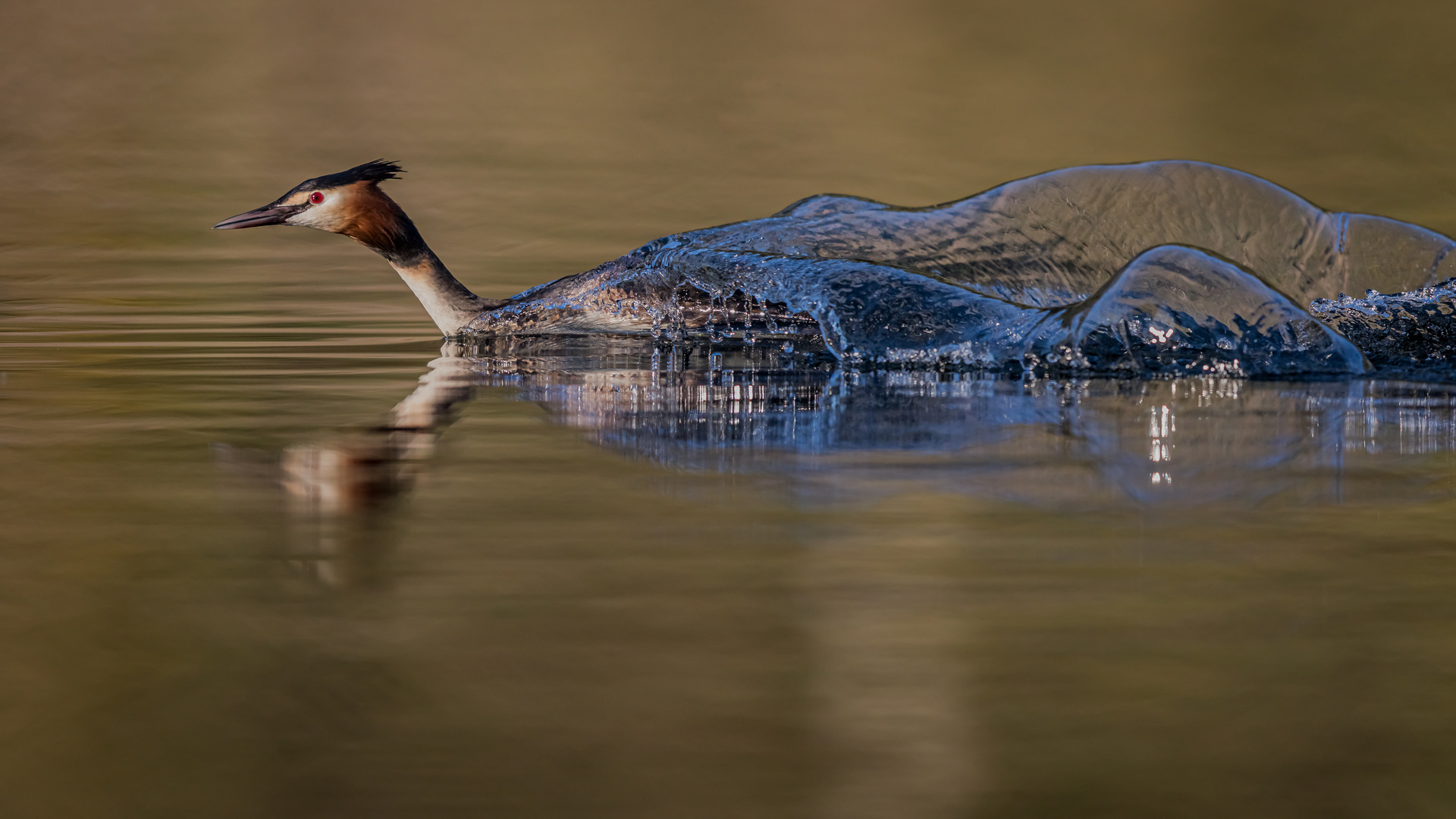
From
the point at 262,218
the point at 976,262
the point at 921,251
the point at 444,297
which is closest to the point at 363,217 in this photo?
the point at 262,218

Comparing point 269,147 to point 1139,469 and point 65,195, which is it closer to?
point 65,195

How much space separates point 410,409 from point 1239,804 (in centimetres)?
333

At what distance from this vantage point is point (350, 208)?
773 centimetres

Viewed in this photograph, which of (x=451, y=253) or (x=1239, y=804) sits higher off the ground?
(x=451, y=253)

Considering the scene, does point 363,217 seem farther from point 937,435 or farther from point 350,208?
point 937,435

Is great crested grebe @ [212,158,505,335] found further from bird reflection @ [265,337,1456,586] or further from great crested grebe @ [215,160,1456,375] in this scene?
bird reflection @ [265,337,1456,586]

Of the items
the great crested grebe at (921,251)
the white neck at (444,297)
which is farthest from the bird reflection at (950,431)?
the white neck at (444,297)

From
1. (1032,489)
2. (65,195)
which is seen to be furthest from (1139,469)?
(65,195)

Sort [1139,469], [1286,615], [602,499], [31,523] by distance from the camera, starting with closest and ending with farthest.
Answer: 1. [1286,615]
2. [31,523]
3. [602,499]
4. [1139,469]

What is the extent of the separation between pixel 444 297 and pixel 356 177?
2.84 feet

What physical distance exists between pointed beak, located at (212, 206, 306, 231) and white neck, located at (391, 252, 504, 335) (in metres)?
0.69

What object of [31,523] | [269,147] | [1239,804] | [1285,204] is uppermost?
[269,147]

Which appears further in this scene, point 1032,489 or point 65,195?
point 65,195

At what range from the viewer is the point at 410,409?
466 centimetres
